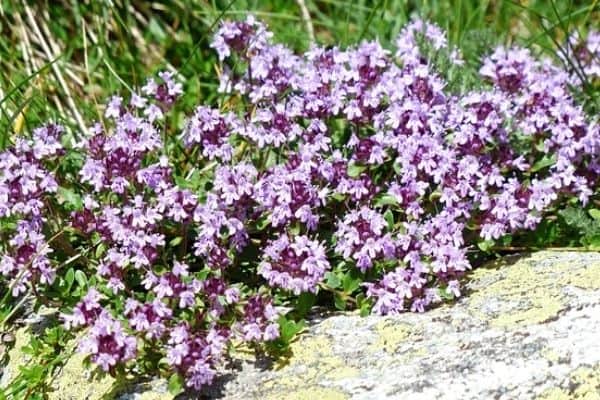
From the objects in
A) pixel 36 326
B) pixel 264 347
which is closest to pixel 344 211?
pixel 264 347

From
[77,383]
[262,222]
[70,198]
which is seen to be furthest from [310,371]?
[70,198]

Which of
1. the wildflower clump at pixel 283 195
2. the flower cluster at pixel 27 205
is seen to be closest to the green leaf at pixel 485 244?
the wildflower clump at pixel 283 195

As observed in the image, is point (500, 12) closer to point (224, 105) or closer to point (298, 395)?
point (224, 105)

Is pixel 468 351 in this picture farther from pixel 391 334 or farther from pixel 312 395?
pixel 312 395

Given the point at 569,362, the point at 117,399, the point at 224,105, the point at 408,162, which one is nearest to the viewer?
the point at 569,362

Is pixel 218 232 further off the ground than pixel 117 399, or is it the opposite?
pixel 218 232

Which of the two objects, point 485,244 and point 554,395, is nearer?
point 554,395

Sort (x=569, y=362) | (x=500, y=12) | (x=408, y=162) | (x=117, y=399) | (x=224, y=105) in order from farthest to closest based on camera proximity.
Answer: (x=500, y=12), (x=224, y=105), (x=408, y=162), (x=117, y=399), (x=569, y=362)

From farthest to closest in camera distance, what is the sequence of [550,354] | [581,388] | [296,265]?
[296,265], [550,354], [581,388]
